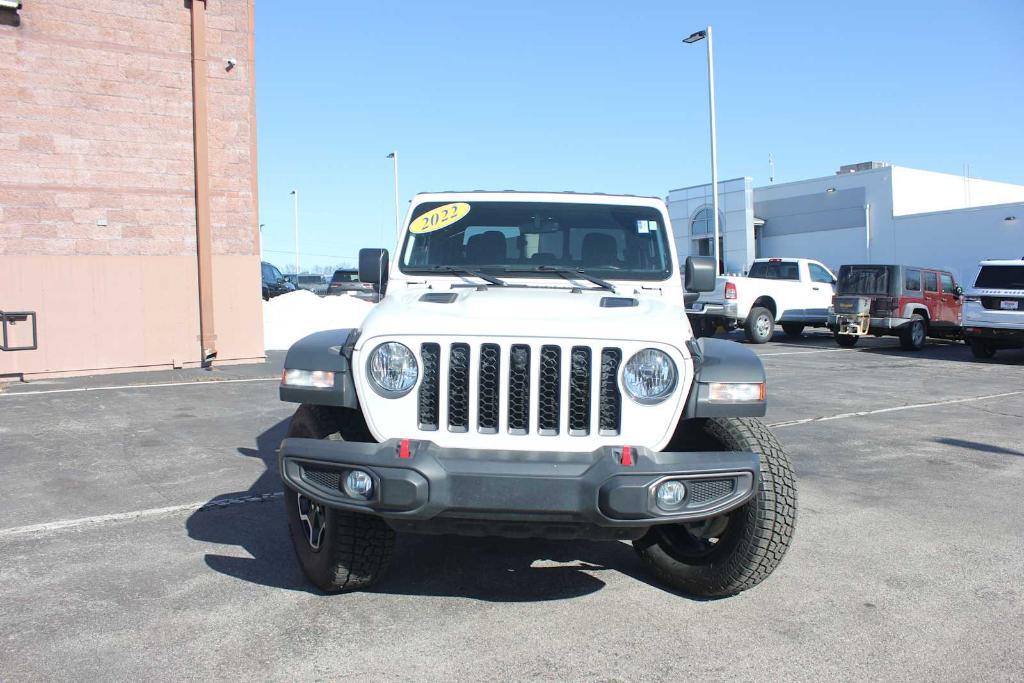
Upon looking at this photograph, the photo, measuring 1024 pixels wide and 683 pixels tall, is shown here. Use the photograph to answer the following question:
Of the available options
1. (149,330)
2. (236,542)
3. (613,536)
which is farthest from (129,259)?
(613,536)

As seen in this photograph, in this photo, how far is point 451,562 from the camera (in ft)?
14.9

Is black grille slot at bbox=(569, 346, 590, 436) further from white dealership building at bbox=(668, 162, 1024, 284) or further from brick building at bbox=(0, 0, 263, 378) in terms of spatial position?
white dealership building at bbox=(668, 162, 1024, 284)

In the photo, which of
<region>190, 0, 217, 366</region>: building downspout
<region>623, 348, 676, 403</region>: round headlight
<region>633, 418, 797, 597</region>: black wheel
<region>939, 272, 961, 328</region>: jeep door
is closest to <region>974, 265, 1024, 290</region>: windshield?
<region>939, 272, 961, 328</region>: jeep door

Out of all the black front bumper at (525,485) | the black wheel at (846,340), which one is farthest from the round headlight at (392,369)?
the black wheel at (846,340)

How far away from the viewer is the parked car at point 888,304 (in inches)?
716

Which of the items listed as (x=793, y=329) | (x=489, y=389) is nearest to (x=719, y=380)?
(x=489, y=389)

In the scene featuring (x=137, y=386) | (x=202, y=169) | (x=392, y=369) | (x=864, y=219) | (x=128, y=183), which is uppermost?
(x=864, y=219)

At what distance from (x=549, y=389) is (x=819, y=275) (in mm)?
19122

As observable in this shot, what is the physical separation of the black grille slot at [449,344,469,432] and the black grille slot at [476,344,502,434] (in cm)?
6

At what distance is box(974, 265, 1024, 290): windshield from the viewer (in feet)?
52.1

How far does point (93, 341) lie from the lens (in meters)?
13.0

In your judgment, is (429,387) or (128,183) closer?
(429,387)

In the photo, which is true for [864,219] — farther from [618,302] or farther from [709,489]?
[709,489]

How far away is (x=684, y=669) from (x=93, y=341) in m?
12.0
